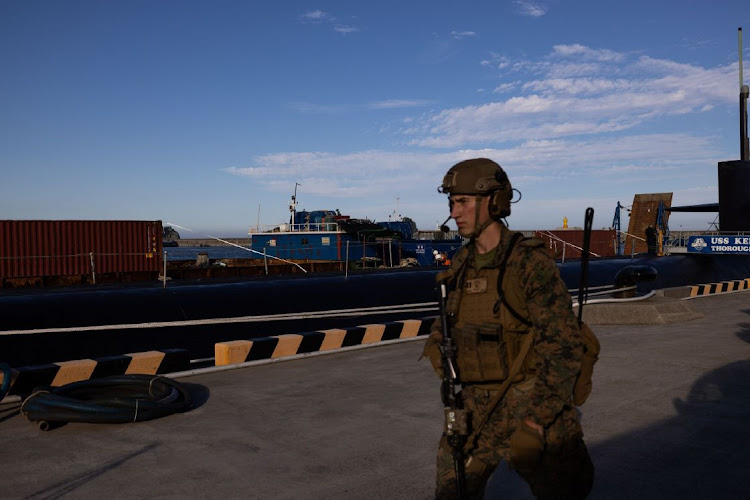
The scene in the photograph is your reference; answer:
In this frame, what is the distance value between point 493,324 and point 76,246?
35.5 metres

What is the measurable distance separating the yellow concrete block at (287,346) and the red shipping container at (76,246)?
24.2 metres

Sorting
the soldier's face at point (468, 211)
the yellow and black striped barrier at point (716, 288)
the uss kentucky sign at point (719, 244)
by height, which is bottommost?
the yellow and black striped barrier at point (716, 288)

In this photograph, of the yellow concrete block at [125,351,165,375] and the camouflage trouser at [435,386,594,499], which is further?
the yellow concrete block at [125,351,165,375]

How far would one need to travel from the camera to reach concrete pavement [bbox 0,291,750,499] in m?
5.24

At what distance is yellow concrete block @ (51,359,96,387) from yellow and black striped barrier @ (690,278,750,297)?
17.9 meters

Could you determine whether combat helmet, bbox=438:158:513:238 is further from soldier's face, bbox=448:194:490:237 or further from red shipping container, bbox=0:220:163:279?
red shipping container, bbox=0:220:163:279

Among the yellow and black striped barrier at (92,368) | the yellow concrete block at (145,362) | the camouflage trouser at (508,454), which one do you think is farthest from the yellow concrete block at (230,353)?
the camouflage trouser at (508,454)

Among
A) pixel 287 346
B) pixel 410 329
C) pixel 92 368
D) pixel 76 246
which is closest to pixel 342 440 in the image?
pixel 92 368

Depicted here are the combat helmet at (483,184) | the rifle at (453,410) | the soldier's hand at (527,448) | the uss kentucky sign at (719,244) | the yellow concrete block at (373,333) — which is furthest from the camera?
the uss kentucky sign at (719,244)

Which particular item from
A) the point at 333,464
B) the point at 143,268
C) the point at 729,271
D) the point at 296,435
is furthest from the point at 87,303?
the point at 729,271

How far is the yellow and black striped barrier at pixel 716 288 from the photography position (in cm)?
2025

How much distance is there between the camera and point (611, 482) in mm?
5273

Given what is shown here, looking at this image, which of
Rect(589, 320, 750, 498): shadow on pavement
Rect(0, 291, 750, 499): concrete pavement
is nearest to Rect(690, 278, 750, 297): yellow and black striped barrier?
Rect(0, 291, 750, 499): concrete pavement

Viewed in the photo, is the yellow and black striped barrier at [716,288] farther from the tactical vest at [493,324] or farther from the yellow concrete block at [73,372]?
the tactical vest at [493,324]
